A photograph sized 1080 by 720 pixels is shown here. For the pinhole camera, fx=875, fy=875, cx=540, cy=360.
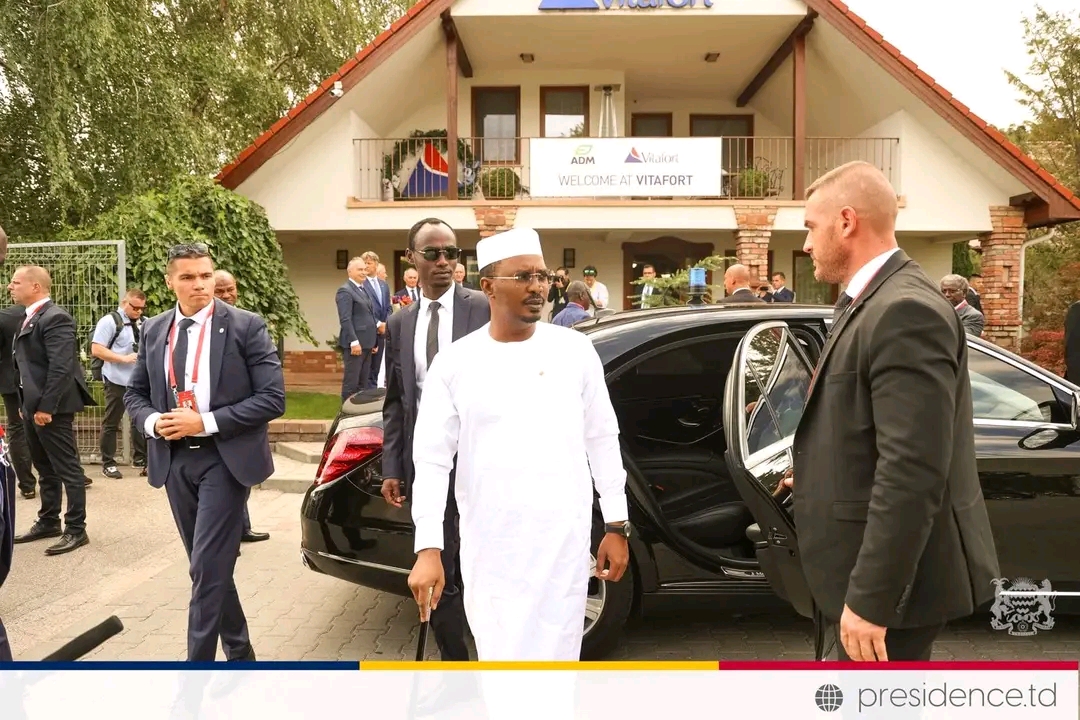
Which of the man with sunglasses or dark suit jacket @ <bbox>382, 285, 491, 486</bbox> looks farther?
the man with sunglasses

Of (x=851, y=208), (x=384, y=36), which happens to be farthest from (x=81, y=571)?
(x=384, y=36)

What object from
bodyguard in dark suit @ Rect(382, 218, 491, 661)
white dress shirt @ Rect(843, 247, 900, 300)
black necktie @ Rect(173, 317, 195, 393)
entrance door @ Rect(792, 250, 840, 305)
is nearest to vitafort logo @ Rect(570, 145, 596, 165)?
entrance door @ Rect(792, 250, 840, 305)

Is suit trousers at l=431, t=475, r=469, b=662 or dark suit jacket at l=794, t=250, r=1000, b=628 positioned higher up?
dark suit jacket at l=794, t=250, r=1000, b=628

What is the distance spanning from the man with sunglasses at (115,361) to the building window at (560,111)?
1046cm

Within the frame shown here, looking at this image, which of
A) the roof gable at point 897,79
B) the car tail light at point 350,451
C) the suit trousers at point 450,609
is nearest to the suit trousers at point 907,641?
the suit trousers at point 450,609

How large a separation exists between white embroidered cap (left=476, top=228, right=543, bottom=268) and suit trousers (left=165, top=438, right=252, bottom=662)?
168 centimetres

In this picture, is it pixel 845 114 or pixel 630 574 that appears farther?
pixel 845 114

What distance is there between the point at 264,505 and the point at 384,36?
9691 millimetres

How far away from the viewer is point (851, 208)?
2385 mm

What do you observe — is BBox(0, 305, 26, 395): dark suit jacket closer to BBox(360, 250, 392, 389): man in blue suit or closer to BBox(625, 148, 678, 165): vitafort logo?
BBox(360, 250, 392, 389): man in blue suit

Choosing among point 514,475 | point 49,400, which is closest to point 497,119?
point 49,400

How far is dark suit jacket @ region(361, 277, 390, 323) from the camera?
1078 centimetres
